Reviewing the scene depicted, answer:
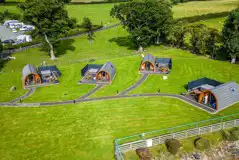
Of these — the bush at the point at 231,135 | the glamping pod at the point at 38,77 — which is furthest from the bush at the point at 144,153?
the glamping pod at the point at 38,77

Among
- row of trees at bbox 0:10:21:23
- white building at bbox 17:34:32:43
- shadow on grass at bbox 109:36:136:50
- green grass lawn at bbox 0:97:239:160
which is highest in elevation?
row of trees at bbox 0:10:21:23

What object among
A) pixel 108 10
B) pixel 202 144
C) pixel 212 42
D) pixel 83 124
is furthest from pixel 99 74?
pixel 108 10

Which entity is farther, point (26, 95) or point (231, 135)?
point (26, 95)

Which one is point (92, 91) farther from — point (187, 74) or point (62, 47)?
point (62, 47)

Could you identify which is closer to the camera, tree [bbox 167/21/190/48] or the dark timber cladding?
the dark timber cladding

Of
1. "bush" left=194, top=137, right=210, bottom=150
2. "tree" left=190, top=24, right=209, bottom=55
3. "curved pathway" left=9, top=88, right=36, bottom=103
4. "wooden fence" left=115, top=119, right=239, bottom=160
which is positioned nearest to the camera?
"wooden fence" left=115, top=119, right=239, bottom=160

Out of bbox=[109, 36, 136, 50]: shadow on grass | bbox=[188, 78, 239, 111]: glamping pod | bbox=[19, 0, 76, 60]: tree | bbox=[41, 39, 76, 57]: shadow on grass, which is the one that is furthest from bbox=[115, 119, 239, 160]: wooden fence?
bbox=[41, 39, 76, 57]: shadow on grass

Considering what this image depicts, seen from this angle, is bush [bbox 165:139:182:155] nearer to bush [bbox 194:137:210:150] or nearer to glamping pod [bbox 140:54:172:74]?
bush [bbox 194:137:210:150]
